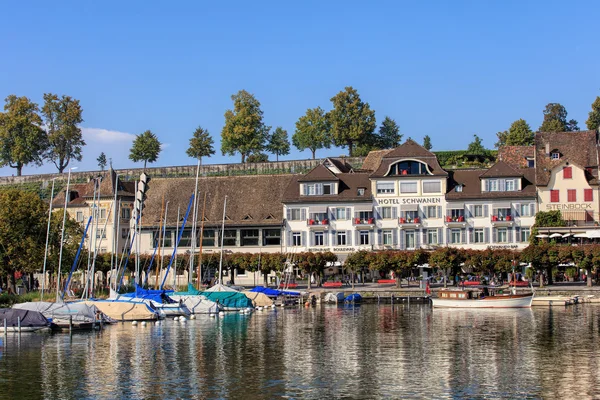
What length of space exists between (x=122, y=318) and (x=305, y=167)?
65.2 m

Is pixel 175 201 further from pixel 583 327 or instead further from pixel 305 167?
pixel 583 327

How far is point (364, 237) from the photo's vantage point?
112 meters

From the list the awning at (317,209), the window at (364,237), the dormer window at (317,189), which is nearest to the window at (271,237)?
the awning at (317,209)

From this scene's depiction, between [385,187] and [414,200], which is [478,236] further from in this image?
[385,187]

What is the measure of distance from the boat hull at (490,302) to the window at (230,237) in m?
35.1

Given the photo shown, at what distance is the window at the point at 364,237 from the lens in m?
112

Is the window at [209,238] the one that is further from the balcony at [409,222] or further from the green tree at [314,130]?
the green tree at [314,130]

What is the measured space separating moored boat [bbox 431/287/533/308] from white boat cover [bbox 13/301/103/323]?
32901 mm

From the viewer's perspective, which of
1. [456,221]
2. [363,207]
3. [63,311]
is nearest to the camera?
[63,311]

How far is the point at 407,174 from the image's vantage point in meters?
112

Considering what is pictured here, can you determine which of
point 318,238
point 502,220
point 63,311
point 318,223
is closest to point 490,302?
point 502,220

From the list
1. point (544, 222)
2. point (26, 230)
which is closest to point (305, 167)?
point (544, 222)

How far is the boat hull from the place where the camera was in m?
86.9

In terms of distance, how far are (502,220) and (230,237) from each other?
33.2 meters
